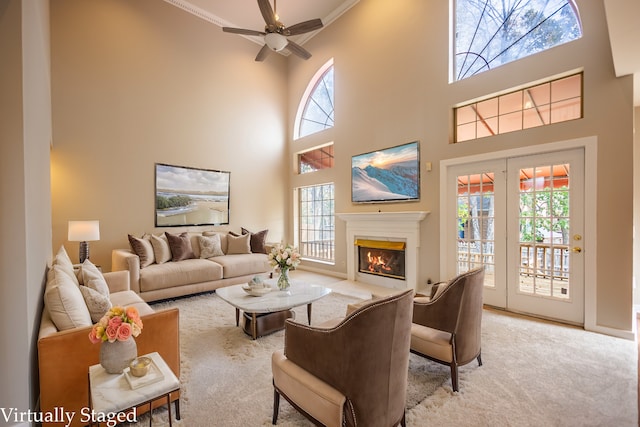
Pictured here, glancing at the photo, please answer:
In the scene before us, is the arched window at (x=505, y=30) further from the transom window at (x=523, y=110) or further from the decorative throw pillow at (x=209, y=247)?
the decorative throw pillow at (x=209, y=247)

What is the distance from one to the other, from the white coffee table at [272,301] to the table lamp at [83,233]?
90.6 inches

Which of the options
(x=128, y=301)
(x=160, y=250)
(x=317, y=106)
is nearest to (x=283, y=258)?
(x=128, y=301)

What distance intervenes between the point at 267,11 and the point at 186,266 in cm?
365

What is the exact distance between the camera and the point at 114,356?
1.50 meters

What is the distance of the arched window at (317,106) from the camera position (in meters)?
6.39

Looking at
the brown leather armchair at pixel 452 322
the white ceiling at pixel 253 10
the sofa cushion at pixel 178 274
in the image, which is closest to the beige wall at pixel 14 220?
the brown leather armchair at pixel 452 322

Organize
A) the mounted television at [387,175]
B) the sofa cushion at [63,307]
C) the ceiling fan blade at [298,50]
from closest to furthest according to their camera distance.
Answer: the sofa cushion at [63,307] < the ceiling fan blade at [298,50] < the mounted television at [387,175]

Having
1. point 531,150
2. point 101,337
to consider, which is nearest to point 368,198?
point 531,150

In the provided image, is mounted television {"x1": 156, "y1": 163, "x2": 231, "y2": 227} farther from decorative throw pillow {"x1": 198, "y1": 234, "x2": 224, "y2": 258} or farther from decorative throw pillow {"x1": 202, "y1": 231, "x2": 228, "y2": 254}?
decorative throw pillow {"x1": 198, "y1": 234, "x2": 224, "y2": 258}

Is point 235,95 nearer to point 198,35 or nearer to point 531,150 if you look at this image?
point 198,35

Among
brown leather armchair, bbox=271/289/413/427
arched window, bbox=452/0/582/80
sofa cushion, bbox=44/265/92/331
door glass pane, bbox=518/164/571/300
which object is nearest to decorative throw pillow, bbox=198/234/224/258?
sofa cushion, bbox=44/265/92/331

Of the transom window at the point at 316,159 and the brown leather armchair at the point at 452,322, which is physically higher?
the transom window at the point at 316,159

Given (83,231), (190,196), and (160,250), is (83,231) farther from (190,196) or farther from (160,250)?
(190,196)

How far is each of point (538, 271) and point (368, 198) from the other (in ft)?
8.95
